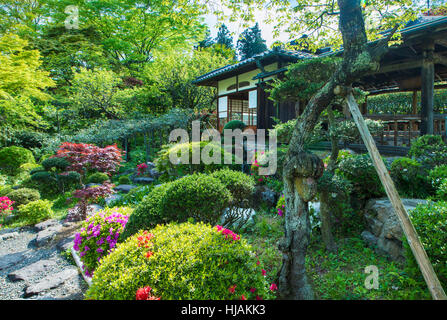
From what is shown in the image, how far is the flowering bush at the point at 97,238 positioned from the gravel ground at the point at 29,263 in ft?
1.18

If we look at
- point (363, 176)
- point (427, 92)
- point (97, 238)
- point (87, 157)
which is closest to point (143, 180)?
point (87, 157)

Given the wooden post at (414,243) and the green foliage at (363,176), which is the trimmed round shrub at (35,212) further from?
the wooden post at (414,243)

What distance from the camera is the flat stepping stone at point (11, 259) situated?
4164 millimetres

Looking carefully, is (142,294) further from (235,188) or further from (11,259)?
(11,259)

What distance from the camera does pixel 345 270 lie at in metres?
2.88

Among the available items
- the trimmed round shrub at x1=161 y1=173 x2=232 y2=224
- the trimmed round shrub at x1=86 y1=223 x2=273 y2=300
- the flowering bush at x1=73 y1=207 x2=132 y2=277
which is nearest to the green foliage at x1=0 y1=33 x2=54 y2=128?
the flowering bush at x1=73 y1=207 x2=132 y2=277

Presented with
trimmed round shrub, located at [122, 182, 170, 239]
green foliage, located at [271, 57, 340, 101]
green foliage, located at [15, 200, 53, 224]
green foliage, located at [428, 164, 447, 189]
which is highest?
green foliage, located at [271, 57, 340, 101]

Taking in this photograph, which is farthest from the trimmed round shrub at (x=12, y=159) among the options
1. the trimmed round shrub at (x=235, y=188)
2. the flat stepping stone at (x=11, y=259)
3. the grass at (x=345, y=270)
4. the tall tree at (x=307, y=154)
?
the tall tree at (x=307, y=154)

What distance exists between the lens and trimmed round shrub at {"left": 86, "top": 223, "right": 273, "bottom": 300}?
1.68m

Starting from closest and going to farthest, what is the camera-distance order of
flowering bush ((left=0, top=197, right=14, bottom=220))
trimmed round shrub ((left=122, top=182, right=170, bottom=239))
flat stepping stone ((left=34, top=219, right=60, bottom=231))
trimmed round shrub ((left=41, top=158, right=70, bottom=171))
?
1. trimmed round shrub ((left=122, top=182, right=170, bottom=239))
2. flat stepping stone ((left=34, top=219, right=60, bottom=231))
3. flowering bush ((left=0, top=197, right=14, bottom=220))
4. trimmed round shrub ((left=41, top=158, right=70, bottom=171))

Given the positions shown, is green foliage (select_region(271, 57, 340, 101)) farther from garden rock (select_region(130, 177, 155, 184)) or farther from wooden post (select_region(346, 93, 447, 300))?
garden rock (select_region(130, 177, 155, 184))

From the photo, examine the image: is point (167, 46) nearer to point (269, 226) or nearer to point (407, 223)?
point (269, 226)

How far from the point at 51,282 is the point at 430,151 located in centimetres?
646

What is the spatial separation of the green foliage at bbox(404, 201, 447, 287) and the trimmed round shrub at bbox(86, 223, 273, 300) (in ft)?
4.73
